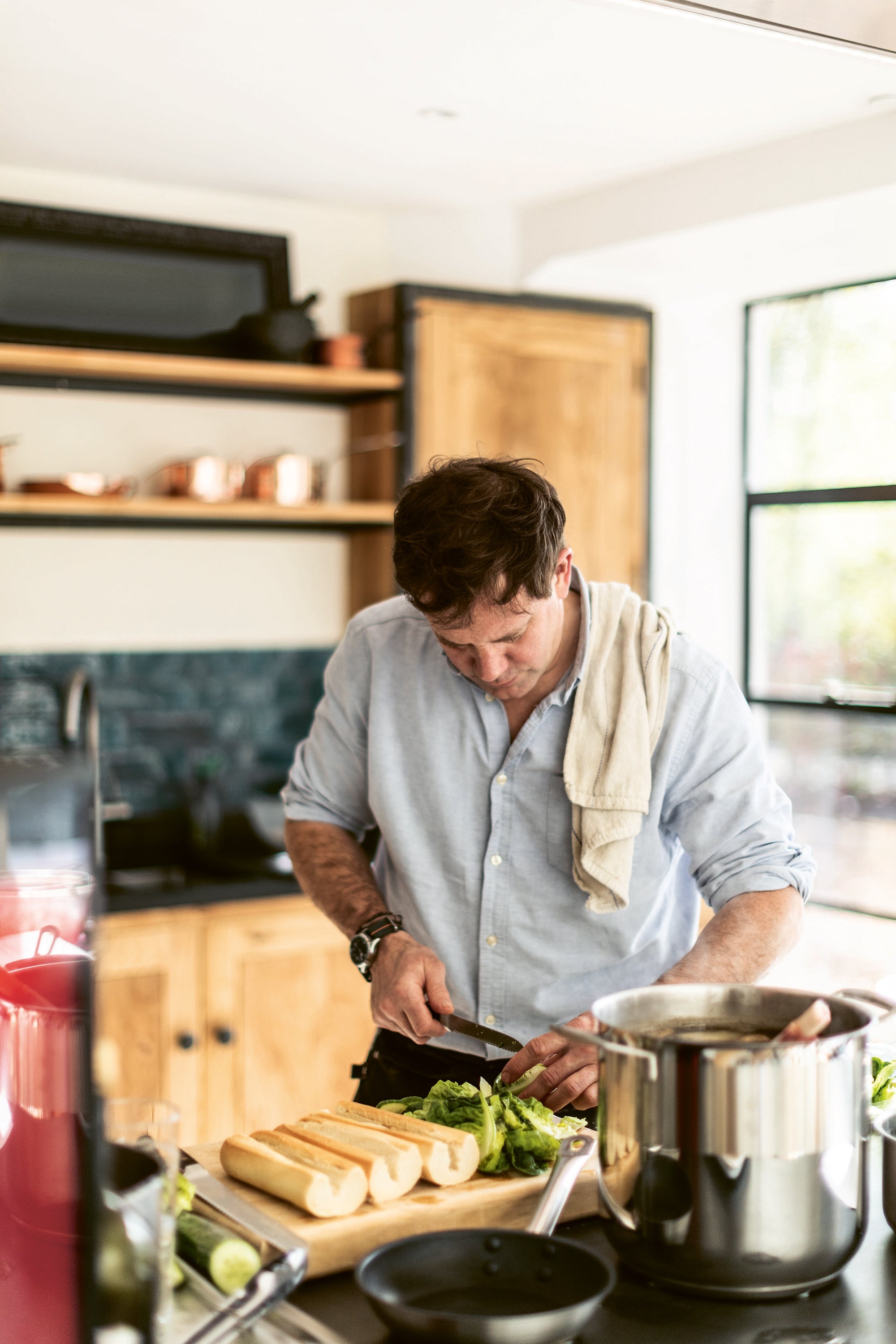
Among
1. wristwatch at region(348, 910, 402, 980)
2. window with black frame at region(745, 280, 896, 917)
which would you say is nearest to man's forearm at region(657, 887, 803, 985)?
wristwatch at region(348, 910, 402, 980)

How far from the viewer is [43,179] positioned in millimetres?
4215

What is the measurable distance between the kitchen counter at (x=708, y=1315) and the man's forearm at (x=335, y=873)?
37.8 inches

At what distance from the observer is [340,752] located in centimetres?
250

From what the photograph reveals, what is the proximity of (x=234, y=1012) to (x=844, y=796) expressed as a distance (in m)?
2.09

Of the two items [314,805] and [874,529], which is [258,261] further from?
[314,805]

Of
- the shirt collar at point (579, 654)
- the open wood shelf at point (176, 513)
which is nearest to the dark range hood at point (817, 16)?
the shirt collar at point (579, 654)

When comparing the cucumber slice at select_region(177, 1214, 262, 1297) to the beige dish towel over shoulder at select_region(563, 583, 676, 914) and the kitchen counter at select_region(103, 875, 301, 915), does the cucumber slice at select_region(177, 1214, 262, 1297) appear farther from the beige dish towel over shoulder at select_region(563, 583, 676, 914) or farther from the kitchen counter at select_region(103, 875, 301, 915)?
the kitchen counter at select_region(103, 875, 301, 915)

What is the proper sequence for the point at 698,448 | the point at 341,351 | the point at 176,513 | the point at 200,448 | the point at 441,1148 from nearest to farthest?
1. the point at 441,1148
2. the point at 176,513
3. the point at 341,351
4. the point at 200,448
5. the point at 698,448

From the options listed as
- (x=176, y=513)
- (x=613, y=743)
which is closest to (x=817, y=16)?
(x=613, y=743)

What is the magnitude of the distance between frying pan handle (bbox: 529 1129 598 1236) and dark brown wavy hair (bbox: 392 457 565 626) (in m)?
0.75

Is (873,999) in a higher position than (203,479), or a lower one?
lower

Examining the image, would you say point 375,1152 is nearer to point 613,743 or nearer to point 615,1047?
point 615,1047

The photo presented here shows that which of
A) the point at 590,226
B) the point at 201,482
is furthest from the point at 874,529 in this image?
the point at 201,482

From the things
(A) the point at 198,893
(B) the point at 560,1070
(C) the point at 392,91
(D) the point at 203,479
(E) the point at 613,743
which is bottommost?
(A) the point at 198,893
